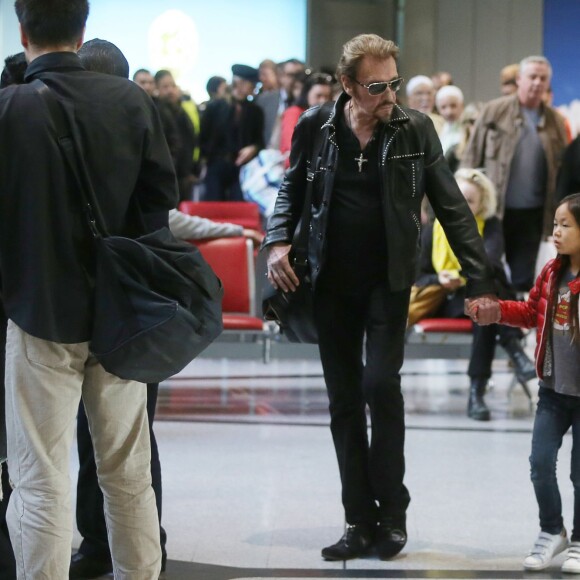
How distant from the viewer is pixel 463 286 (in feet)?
23.7

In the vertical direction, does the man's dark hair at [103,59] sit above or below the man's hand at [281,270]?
above

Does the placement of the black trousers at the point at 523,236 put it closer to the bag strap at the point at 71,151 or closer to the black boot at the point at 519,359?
the black boot at the point at 519,359

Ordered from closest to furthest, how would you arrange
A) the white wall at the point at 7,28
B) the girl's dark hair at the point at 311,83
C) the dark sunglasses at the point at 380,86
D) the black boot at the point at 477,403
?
1. the dark sunglasses at the point at 380,86
2. the black boot at the point at 477,403
3. the girl's dark hair at the point at 311,83
4. the white wall at the point at 7,28

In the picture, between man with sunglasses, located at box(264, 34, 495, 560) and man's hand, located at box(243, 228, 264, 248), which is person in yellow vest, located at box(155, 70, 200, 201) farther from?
man with sunglasses, located at box(264, 34, 495, 560)

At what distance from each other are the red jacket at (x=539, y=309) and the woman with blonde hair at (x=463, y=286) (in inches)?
109

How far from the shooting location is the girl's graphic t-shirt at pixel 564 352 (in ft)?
13.0

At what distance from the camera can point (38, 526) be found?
2.90 meters

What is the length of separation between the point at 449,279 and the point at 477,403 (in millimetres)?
744

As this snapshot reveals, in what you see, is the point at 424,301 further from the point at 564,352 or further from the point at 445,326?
the point at 564,352

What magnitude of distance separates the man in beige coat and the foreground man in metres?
5.43

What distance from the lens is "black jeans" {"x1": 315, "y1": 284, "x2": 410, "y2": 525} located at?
4059 mm

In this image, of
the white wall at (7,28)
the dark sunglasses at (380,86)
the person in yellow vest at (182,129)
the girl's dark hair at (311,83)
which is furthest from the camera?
the white wall at (7,28)

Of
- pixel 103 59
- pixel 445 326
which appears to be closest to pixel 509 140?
pixel 445 326

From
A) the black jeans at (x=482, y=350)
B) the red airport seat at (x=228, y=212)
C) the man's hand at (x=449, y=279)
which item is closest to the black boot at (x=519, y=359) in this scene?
the black jeans at (x=482, y=350)
